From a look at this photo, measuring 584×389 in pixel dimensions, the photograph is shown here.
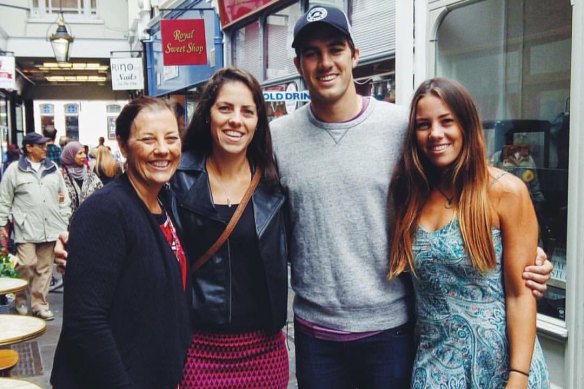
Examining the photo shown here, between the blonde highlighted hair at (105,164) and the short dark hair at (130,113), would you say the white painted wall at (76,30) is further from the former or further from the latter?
the short dark hair at (130,113)

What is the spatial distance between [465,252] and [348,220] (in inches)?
18.6

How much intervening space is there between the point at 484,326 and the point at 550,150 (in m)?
2.20

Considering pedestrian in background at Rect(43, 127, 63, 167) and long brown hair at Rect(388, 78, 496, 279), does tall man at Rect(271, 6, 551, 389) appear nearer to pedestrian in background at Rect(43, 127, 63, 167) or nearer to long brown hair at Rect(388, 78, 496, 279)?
long brown hair at Rect(388, 78, 496, 279)

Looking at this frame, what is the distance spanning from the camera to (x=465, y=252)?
2176 millimetres

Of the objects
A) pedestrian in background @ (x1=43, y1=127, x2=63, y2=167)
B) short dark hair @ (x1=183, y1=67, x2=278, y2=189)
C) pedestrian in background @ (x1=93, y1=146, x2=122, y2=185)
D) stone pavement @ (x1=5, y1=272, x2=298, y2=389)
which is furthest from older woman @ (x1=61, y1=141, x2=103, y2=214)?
short dark hair @ (x1=183, y1=67, x2=278, y2=189)

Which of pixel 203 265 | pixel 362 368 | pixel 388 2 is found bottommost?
pixel 362 368

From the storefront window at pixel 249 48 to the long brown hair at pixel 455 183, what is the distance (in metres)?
7.66

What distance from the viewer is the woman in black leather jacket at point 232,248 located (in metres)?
2.41

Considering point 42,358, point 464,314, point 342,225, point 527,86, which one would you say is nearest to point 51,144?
point 42,358

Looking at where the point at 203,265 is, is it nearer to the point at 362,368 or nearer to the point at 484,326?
the point at 362,368

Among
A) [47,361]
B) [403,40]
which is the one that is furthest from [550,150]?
[47,361]

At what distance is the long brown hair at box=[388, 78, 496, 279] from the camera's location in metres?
2.16

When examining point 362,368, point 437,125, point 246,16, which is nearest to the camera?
point 437,125

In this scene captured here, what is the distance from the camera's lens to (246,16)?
32.8 feet
